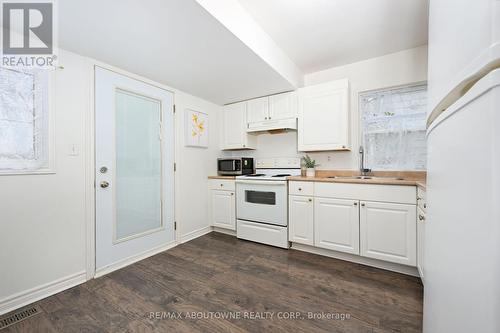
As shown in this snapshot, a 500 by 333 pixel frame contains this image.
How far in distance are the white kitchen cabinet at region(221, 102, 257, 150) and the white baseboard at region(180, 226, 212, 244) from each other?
4.46 ft

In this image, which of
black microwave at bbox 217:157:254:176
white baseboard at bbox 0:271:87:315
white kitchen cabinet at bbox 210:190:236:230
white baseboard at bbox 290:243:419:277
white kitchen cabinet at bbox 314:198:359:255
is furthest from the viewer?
black microwave at bbox 217:157:254:176

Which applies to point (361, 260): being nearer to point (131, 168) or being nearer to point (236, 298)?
point (236, 298)

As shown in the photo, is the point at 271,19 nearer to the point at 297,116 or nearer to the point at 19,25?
the point at 297,116

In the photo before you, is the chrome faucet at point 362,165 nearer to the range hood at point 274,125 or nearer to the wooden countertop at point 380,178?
the wooden countertop at point 380,178

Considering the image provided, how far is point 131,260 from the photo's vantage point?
224 cm

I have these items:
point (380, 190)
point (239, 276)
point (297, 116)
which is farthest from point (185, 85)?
point (380, 190)

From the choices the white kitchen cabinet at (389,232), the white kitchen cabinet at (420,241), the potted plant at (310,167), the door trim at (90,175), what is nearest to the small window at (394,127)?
the potted plant at (310,167)

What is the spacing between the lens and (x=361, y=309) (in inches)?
58.4

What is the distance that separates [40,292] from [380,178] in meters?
3.42

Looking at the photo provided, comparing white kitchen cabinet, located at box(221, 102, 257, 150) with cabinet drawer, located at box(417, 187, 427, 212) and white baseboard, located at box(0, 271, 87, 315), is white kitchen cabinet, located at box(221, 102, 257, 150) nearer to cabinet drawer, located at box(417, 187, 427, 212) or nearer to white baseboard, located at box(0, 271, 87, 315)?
cabinet drawer, located at box(417, 187, 427, 212)

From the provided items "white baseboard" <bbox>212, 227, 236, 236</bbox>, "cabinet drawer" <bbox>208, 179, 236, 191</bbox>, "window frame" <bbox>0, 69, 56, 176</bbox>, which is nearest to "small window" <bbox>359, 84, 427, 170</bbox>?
"cabinet drawer" <bbox>208, 179, 236, 191</bbox>

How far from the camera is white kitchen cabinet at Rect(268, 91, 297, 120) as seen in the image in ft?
9.34

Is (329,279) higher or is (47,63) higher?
(47,63)

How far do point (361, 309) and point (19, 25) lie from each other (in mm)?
3270
